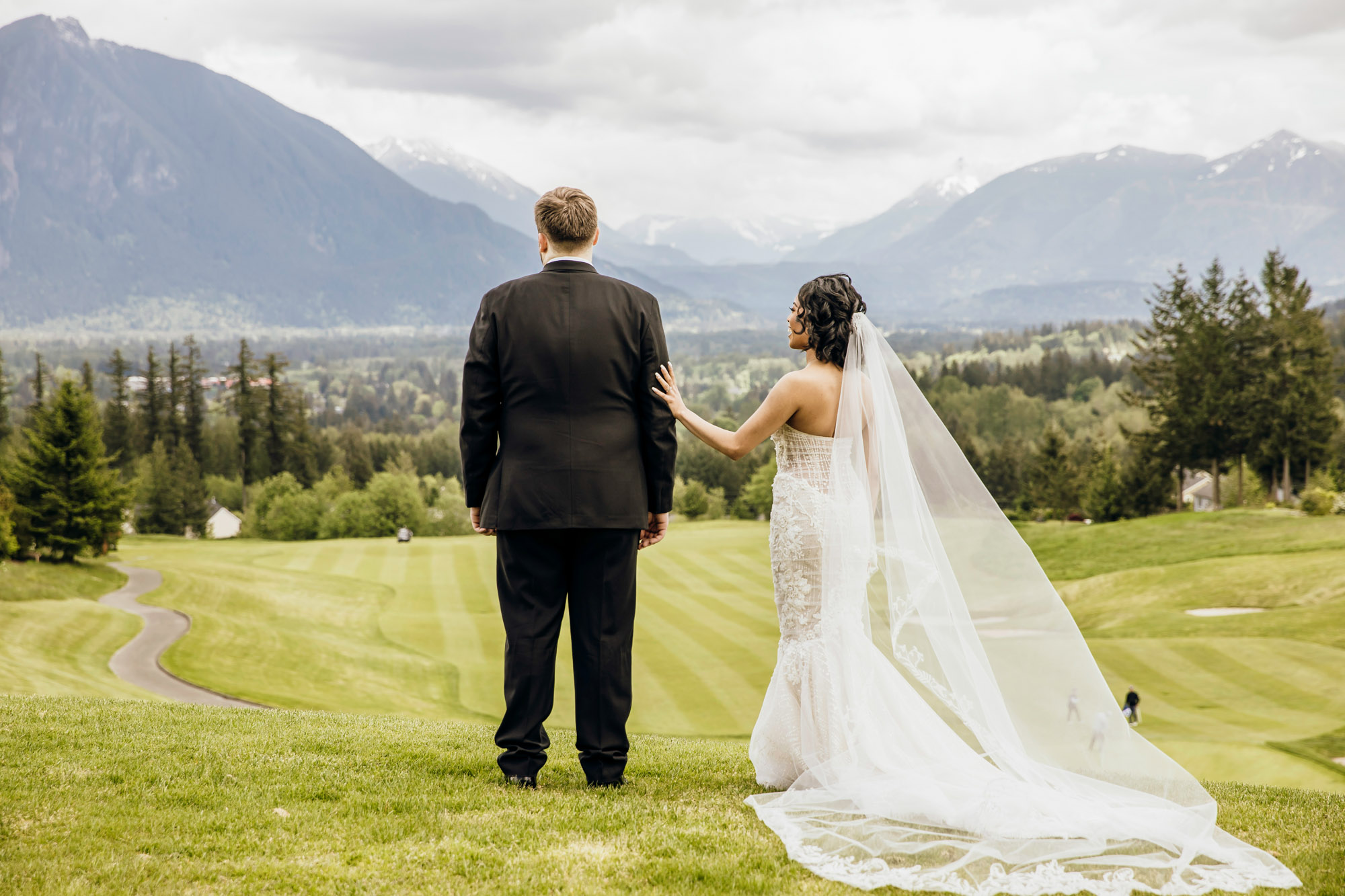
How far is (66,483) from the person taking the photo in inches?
1459

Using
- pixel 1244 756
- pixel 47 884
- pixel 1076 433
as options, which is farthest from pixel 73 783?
pixel 1076 433

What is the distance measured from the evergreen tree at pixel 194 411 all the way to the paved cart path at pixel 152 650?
49272mm

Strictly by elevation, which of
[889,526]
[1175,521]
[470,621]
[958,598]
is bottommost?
[470,621]

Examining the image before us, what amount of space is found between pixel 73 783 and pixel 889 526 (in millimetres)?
4772

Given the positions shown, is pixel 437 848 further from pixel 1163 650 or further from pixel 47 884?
pixel 1163 650

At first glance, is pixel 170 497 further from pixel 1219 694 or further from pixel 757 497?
pixel 1219 694

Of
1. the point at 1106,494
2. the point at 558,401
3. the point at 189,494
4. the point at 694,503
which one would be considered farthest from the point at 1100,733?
the point at 189,494

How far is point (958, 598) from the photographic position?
5523 millimetres

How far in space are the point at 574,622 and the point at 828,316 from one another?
7.73ft

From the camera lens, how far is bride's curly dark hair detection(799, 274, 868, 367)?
5.67m

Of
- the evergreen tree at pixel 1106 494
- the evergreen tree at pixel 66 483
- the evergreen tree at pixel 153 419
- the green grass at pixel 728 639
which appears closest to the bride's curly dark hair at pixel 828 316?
the green grass at pixel 728 639

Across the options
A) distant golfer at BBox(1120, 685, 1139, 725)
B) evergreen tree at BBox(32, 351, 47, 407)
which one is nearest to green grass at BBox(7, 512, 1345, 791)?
distant golfer at BBox(1120, 685, 1139, 725)

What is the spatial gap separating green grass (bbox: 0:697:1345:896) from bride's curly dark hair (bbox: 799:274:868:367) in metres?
2.68

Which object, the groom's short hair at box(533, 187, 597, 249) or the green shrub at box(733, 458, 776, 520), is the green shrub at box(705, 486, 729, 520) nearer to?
the green shrub at box(733, 458, 776, 520)
